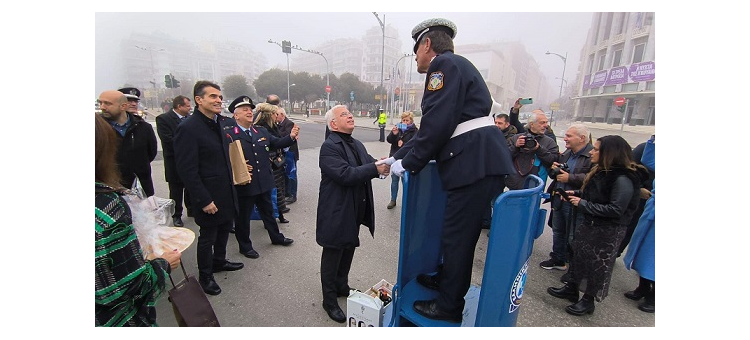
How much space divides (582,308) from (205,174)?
3601 mm

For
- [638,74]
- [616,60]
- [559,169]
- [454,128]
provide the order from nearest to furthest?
[454,128]
[559,169]
[616,60]
[638,74]

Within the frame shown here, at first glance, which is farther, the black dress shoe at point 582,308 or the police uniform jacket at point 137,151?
the police uniform jacket at point 137,151

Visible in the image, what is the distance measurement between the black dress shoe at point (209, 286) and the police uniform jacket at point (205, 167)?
0.55m

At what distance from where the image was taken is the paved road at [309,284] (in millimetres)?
2520

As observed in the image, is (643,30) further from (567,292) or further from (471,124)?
(471,124)

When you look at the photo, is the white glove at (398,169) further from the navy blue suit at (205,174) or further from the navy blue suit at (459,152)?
the navy blue suit at (205,174)

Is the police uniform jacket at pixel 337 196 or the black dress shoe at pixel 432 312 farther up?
the police uniform jacket at pixel 337 196

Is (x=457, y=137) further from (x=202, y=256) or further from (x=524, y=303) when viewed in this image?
(x=202, y=256)

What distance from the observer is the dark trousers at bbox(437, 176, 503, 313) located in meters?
1.68

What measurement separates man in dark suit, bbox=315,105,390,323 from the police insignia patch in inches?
28.8

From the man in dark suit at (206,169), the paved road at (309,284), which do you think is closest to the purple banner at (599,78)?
the paved road at (309,284)

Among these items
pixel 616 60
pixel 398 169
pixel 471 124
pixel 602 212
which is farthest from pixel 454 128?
pixel 616 60

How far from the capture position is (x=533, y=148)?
3.75 m
